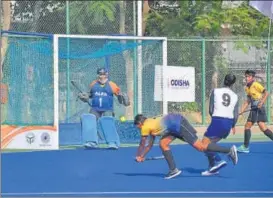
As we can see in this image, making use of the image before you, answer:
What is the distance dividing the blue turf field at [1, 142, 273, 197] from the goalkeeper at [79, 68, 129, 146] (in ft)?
4.37

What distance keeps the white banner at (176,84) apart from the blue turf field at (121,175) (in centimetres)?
309

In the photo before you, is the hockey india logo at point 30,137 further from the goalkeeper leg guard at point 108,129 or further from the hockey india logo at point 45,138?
the goalkeeper leg guard at point 108,129

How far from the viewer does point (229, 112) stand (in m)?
13.0

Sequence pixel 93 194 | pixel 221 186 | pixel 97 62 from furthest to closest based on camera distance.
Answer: pixel 97 62 < pixel 221 186 < pixel 93 194

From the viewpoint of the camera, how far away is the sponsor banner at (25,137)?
59.5 ft

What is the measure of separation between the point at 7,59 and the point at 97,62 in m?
2.35

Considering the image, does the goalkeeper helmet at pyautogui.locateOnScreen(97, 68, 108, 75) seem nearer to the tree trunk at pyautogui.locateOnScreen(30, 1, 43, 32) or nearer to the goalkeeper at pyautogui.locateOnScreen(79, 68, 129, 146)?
the goalkeeper at pyautogui.locateOnScreen(79, 68, 129, 146)

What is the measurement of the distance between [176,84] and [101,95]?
3063 millimetres

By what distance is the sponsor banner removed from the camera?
18125 mm

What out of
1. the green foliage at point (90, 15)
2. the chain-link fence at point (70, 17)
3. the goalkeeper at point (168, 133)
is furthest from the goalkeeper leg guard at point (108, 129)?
the green foliage at point (90, 15)

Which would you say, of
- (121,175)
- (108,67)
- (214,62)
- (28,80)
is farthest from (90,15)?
(121,175)

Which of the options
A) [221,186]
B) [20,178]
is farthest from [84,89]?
[221,186]

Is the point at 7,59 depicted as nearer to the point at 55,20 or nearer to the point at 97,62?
the point at 97,62

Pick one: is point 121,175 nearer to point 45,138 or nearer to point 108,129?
point 108,129
